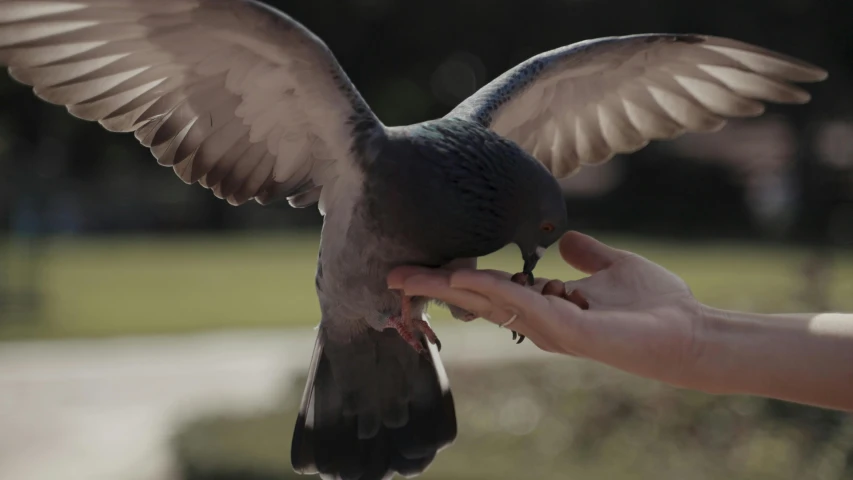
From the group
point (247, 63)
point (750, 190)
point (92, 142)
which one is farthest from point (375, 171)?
point (92, 142)

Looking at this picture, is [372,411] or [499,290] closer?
[499,290]

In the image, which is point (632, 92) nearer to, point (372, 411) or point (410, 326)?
point (410, 326)

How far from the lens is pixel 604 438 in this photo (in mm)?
5953

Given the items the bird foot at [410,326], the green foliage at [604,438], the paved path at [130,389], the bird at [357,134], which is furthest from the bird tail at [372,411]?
the paved path at [130,389]

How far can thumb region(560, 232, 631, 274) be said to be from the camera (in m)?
3.36

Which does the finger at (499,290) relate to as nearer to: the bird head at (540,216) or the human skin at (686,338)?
the human skin at (686,338)

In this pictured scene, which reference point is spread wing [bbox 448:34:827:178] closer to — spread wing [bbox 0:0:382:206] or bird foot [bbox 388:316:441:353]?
spread wing [bbox 0:0:382:206]

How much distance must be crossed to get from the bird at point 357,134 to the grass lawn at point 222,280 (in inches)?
138

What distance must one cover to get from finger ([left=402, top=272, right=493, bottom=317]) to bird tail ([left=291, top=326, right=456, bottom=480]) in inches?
28.7

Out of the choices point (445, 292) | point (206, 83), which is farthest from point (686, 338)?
point (206, 83)

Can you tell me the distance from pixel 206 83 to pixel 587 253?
152 centimetres

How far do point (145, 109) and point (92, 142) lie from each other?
32306 mm

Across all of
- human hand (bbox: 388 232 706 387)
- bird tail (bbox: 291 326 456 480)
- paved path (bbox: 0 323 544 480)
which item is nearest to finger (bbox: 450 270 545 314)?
human hand (bbox: 388 232 706 387)

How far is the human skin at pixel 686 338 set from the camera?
2.83 meters
